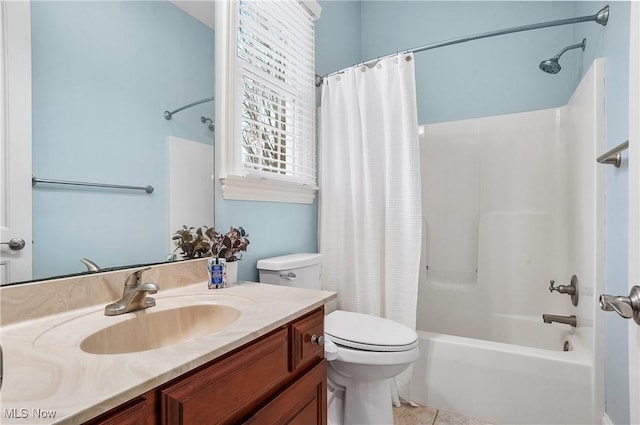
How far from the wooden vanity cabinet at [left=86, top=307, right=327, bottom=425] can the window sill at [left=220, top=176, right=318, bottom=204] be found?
0.66m

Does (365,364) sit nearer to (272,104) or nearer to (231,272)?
(231,272)

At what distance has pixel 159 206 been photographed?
1.07 meters

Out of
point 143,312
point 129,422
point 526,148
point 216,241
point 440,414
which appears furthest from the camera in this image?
point 526,148

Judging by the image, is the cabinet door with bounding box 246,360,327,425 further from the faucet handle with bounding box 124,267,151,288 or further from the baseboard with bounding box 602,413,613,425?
the baseboard with bounding box 602,413,613,425

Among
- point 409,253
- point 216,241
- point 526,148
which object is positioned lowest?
point 409,253

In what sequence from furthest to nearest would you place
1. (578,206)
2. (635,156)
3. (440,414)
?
1. (578,206)
2. (440,414)
3. (635,156)

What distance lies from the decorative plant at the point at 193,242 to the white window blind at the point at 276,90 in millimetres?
355

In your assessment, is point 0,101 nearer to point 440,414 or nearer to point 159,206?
point 159,206

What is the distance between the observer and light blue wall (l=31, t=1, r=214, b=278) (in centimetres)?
82

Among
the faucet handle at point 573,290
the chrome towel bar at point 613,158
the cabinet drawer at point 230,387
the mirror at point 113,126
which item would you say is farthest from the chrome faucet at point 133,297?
the faucet handle at point 573,290

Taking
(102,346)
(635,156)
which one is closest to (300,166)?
(102,346)

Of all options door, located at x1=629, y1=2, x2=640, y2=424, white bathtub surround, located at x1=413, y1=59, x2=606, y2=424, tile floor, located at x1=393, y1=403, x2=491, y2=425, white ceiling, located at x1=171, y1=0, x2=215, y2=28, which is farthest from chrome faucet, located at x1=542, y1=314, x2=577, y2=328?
white ceiling, located at x1=171, y1=0, x2=215, y2=28

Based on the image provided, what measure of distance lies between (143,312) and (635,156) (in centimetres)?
119

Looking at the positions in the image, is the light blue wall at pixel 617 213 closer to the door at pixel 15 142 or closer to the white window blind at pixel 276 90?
the white window blind at pixel 276 90
